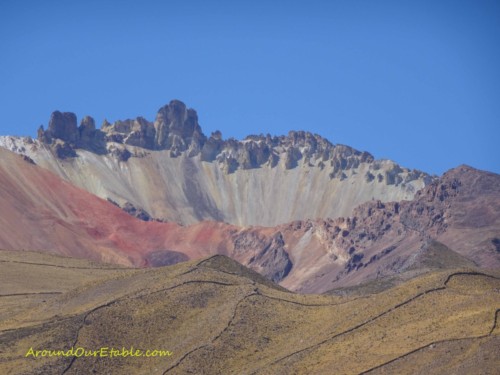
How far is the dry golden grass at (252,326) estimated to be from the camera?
87750 mm

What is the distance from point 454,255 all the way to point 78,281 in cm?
6489

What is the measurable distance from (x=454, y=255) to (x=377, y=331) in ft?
308

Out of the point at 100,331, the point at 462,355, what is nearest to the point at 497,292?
the point at 462,355

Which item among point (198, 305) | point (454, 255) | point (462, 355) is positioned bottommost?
point (462, 355)

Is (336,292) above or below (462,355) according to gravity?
above

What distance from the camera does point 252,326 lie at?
4114 inches

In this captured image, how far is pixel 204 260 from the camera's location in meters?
Result: 126

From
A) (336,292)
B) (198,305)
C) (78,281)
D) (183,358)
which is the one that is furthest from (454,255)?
(183,358)

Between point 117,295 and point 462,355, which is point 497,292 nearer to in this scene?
point 462,355

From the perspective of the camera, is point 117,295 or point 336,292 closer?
point 117,295

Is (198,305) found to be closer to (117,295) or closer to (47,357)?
(117,295)

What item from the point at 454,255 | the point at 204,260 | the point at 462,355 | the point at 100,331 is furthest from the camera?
the point at 454,255

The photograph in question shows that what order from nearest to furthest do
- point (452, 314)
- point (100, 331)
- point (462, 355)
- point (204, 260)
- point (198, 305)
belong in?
point (462, 355)
point (452, 314)
point (100, 331)
point (198, 305)
point (204, 260)

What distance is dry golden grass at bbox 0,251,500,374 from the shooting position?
87.8 meters
